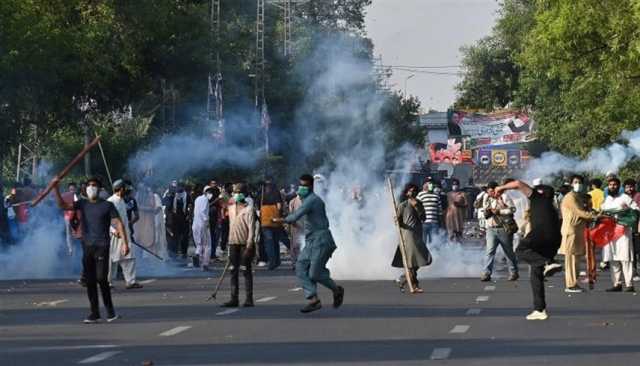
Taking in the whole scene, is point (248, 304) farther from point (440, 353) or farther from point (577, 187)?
point (440, 353)

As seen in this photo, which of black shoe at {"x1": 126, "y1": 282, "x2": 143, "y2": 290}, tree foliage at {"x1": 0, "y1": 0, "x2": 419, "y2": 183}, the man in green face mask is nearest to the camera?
the man in green face mask

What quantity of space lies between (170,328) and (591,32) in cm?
2086

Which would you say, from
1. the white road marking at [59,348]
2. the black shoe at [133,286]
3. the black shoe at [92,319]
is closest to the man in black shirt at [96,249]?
the black shoe at [92,319]

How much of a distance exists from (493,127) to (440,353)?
252ft

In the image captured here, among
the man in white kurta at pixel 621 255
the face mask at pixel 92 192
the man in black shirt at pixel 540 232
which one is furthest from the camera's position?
the man in white kurta at pixel 621 255

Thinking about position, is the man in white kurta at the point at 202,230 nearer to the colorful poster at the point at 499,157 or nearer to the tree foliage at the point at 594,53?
the tree foliage at the point at 594,53

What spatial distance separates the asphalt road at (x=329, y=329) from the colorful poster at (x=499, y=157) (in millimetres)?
59069

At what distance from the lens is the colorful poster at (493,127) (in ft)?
298

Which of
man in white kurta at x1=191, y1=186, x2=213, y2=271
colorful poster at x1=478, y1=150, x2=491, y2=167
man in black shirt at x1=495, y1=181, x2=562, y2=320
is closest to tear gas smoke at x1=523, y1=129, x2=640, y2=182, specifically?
man in white kurta at x1=191, y1=186, x2=213, y2=271

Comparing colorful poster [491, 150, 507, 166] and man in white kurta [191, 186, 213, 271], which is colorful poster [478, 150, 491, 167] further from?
man in white kurta [191, 186, 213, 271]

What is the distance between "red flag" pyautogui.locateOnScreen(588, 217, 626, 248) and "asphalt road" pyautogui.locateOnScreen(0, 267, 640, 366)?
1012 mm

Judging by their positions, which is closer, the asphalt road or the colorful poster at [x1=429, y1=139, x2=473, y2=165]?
the asphalt road

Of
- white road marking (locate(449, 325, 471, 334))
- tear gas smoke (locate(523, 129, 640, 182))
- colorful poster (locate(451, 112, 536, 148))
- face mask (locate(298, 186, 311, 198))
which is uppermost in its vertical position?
colorful poster (locate(451, 112, 536, 148))

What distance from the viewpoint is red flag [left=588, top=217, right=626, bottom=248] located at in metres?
28.2
